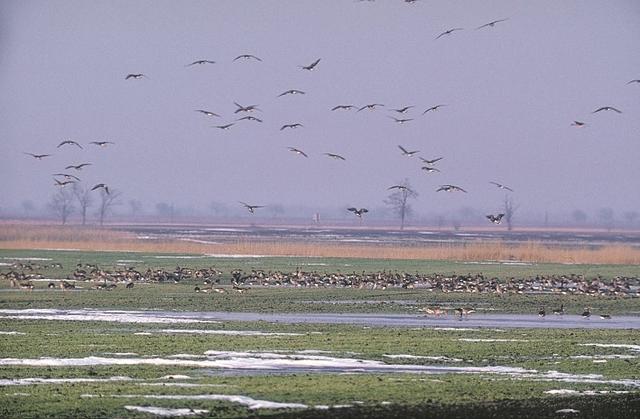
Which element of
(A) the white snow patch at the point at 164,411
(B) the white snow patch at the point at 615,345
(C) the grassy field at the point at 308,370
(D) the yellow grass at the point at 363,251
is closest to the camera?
(A) the white snow patch at the point at 164,411

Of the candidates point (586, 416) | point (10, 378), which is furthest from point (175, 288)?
point (586, 416)

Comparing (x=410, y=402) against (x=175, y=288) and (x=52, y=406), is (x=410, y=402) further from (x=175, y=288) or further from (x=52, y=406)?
(x=175, y=288)

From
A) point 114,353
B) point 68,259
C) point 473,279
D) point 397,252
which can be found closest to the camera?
point 114,353

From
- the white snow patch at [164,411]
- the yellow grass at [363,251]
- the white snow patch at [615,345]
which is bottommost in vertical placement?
the white snow patch at [164,411]

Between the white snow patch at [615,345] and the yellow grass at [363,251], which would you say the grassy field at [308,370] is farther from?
the yellow grass at [363,251]

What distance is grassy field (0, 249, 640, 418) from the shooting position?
20.6 meters

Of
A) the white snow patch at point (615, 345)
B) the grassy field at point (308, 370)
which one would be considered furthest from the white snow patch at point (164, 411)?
the white snow patch at point (615, 345)

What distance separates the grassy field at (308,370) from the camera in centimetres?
2059

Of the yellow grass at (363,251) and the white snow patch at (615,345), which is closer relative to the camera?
the white snow patch at (615,345)

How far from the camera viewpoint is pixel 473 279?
53281 mm

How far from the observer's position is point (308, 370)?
966 inches

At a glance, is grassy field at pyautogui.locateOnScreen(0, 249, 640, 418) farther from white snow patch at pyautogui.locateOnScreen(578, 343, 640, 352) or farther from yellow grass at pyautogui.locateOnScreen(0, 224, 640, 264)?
yellow grass at pyautogui.locateOnScreen(0, 224, 640, 264)

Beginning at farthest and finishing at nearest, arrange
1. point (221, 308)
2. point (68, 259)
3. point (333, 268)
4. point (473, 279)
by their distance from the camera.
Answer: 1. point (68, 259)
2. point (333, 268)
3. point (473, 279)
4. point (221, 308)

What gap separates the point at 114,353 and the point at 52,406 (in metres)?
6.50
